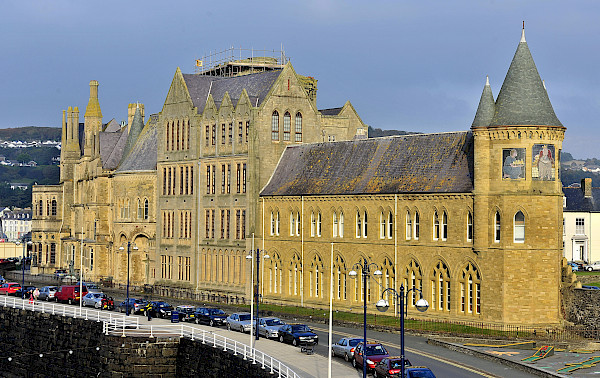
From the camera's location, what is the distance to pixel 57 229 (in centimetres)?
13562

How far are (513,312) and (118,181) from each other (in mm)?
58077

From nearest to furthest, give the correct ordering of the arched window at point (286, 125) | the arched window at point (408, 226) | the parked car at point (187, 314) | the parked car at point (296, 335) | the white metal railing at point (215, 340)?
1. the white metal railing at point (215, 340)
2. the parked car at point (296, 335)
3. the parked car at point (187, 314)
4. the arched window at point (408, 226)
5. the arched window at point (286, 125)

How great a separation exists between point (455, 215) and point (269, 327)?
1727 centimetres

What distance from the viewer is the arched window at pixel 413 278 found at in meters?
80.4

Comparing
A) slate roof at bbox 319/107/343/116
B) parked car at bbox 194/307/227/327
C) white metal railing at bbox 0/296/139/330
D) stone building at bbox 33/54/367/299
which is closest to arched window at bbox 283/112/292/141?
stone building at bbox 33/54/367/299

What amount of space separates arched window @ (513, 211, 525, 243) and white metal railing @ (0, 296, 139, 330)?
26814mm

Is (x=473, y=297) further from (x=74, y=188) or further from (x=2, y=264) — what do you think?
(x=2, y=264)

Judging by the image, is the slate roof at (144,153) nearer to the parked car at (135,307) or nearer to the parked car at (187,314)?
the parked car at (135,307)

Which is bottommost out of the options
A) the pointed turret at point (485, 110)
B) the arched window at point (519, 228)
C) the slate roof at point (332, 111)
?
the arched window at point (519, 228)

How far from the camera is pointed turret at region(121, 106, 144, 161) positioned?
122 m

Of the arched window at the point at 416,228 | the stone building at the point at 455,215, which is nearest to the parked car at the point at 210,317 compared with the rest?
the stone building at the point at 455,215

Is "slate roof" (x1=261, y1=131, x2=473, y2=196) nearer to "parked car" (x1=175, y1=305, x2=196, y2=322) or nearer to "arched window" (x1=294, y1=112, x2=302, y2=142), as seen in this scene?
"arched window" (x1=294, y1=112, x2=302, y2=142)

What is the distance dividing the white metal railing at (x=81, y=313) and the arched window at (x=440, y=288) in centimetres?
2199

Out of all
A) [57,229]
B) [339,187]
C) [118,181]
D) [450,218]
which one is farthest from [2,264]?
[450,218]
